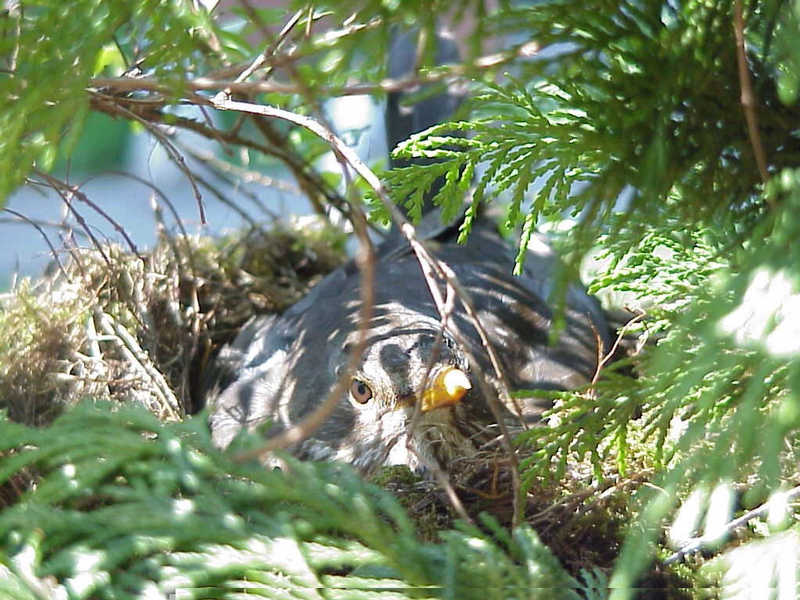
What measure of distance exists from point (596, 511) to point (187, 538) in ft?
1.91

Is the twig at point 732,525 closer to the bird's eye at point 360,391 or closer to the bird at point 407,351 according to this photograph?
the bird at point 407,351

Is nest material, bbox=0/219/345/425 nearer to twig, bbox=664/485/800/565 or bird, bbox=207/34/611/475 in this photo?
bird, bbox=207/34/611/475

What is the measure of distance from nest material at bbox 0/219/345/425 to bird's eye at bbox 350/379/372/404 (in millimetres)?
364

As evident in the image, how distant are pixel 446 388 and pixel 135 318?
2.66 feet

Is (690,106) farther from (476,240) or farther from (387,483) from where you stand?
(476,240)

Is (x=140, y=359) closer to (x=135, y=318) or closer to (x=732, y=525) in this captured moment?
(x=135, y=318)

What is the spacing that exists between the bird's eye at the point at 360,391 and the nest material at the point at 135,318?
0.36 meters

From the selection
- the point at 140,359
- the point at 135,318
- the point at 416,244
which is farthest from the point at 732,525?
the point at 135,318

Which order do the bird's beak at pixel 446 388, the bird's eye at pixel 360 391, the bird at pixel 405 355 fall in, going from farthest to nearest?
1. the bird's eye at pixel 360 391
2. the bird at pixel 405 355
3. the bird's beak at pixel 446 388

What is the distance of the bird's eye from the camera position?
189 centimetres

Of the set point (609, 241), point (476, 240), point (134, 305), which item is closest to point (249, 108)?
point (609, 241)

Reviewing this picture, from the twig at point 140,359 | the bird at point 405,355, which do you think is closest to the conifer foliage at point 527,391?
the bird at point 405,355

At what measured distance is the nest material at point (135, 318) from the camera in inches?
69.9

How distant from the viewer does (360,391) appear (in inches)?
75.0
